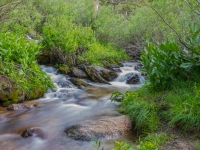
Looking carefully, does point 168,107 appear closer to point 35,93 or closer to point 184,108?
point 184,108

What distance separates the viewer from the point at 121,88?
9.58 meters

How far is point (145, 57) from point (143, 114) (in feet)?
4.93

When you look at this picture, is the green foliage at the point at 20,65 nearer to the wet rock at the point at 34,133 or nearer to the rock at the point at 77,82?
the rock at the point at 77,82

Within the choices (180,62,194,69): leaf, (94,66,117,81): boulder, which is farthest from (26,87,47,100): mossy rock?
(180,62,194,69): leaf

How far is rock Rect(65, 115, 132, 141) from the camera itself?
15.0ft

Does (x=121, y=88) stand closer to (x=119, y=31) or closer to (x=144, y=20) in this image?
(x=144, y=20)

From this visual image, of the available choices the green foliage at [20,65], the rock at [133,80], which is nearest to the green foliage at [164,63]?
the green foliage at [20,65]

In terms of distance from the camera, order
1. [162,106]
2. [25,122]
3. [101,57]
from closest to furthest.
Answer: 1. [162,106]
2. [25,122]
3. [101,57]

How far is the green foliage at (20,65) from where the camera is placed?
7.21m

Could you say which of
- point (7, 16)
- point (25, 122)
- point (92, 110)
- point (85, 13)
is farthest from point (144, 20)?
point (25, 122)

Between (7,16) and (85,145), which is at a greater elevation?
(7,16)

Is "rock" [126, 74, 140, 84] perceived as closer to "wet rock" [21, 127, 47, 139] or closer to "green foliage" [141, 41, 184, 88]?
"green foliage" [141, 41, 184, 88]

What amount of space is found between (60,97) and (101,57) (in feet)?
17.9

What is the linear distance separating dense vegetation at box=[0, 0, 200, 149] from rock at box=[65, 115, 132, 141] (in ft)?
0.91
